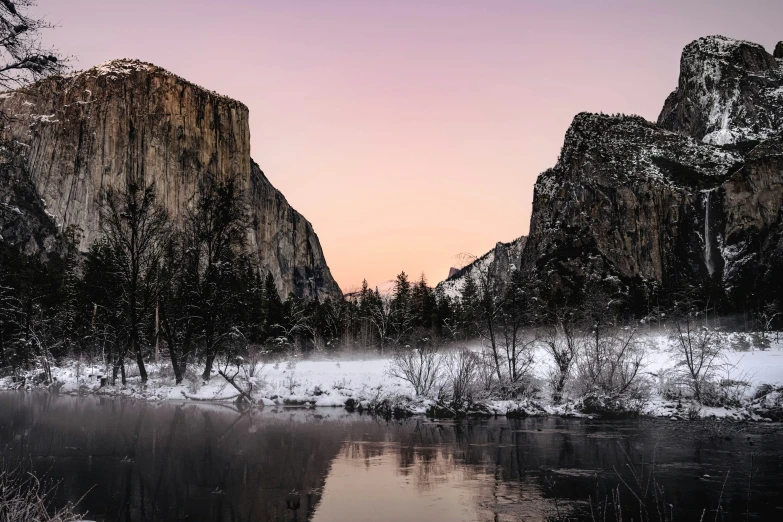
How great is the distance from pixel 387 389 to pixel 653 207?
11411cm

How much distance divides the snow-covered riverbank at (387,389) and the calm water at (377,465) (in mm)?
2120

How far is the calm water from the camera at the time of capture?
10.1 metres

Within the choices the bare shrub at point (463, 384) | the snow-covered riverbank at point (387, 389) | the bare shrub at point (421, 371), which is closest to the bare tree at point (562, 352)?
the snow-covered riverbank at point (387, 389)

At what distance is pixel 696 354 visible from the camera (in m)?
25.1

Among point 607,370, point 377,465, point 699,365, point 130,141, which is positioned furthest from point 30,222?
point 377,465

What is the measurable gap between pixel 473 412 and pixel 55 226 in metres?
131

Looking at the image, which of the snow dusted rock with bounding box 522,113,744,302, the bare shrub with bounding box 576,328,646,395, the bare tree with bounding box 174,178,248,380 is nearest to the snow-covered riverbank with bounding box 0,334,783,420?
the bare shrub with bounding box 576,328,646,395

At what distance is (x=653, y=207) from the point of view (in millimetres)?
124500

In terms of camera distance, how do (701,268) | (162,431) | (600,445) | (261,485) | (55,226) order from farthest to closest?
(55,226) → (701,268) → (162,431) → (600,445) → (261,485)

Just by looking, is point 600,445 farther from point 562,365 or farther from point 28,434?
point 28,434

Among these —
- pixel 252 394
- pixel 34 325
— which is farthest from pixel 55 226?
pixel 252 394

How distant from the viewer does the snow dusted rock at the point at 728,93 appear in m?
142

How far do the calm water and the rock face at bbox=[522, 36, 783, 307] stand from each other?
3505 inches

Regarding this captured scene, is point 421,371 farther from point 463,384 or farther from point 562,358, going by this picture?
point 562,358
